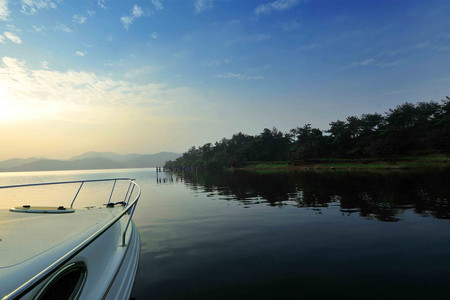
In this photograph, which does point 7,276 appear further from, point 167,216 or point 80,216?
point 167,216

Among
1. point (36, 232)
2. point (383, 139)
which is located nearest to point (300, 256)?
point (36, 232)

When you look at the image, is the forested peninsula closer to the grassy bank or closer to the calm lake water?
the grassy bank

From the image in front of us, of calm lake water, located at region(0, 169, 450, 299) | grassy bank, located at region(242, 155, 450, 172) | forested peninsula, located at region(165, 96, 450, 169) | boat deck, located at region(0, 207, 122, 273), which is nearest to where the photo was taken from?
boat deck, located at region(0, 207, 122, 273)

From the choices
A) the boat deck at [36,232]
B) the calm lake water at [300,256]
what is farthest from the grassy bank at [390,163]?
the boat deck at [36,232]

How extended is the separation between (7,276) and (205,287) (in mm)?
4295

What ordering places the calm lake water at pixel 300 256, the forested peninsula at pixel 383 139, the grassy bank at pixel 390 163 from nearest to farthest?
the calm lake water at pixel 300 256 → the grassy bank at pixel 390 163 → the forested peninsula at pixel 383 139

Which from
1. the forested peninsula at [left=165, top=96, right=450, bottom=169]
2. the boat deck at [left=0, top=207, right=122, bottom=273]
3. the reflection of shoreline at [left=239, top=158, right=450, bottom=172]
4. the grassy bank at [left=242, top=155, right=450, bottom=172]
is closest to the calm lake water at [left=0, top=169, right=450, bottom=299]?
the boat deck at [left=0, top=207, right=122, bottom=273]

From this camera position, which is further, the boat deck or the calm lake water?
the calm lake water

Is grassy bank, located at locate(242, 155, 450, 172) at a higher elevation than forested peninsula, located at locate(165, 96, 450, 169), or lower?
lower

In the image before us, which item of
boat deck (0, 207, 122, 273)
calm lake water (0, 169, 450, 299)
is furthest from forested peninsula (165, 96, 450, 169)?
boat deck (0, 207, 122, 273)

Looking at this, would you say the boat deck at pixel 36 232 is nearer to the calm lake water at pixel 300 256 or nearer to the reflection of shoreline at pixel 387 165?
the calm lake water at pixel 300 256

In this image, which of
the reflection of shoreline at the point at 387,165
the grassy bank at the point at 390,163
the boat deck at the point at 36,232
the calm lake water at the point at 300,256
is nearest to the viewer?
the boat deck at the point at 36,232

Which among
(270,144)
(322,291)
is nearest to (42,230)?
(322,291)

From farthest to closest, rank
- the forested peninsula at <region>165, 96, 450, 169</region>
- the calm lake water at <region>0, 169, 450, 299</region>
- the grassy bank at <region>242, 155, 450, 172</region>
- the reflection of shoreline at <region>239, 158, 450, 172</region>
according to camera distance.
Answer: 1. the forested peninsula at <region>165, 96, 450, 169</region>
2. the grassy bank at <region>242, 155, 450, 172</region>
3. the reflection of shoreline at <region>239, 158, 450, 172</region>
4. the calm lake water at <region>0, 169, 450, 299</region>
